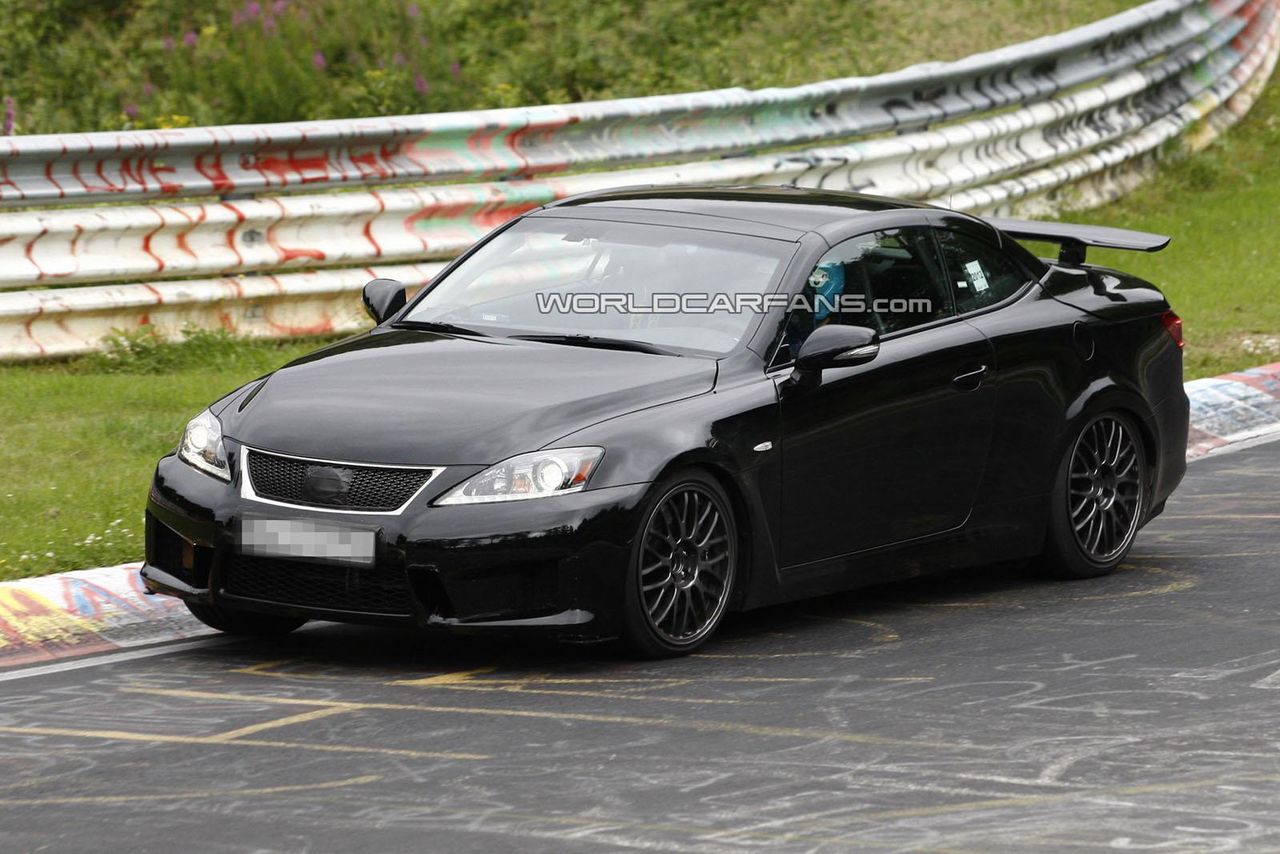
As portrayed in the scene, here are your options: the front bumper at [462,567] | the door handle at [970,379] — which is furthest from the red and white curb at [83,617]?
the door handle at [970,379]

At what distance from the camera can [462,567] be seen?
6.62 metres

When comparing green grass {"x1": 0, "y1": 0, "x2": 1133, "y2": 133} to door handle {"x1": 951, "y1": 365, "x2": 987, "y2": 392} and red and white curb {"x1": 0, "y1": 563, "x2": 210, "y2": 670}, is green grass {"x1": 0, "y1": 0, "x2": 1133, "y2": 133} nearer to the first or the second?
red and white curb {"x1": 0, "y1": 563, "x2": 210, "y2": 670}

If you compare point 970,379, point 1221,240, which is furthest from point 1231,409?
point 1221,240

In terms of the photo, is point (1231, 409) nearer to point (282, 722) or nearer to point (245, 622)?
point (245, 622)

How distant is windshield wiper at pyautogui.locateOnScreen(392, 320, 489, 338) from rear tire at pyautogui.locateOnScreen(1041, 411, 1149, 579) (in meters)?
2.33

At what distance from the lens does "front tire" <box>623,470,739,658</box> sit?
6879 millimetres

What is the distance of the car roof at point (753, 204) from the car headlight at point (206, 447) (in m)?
1.79

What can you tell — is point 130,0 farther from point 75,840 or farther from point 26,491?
point 75,840

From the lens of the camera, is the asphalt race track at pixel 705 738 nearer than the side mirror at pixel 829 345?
Yes

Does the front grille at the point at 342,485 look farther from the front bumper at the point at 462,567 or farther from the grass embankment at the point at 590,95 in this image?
the grass embankment at the point at 590,95

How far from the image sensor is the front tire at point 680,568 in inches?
271

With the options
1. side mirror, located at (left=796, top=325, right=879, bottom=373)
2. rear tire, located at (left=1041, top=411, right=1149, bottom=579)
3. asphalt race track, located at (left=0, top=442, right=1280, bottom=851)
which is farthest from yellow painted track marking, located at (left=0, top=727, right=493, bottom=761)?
rear tire, located at (left=1041, top=411, right=1149, bottom=579)

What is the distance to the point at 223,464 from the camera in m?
7.06

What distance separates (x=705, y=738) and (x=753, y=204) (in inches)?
111
